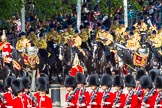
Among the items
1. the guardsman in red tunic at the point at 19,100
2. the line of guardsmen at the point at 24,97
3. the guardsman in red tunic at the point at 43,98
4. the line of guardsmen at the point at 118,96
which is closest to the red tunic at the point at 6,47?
the line of guardsmen at the point at 24,97

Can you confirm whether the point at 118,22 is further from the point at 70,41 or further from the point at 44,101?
the point at 44,101

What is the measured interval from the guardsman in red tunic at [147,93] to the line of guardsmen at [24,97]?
221 cm

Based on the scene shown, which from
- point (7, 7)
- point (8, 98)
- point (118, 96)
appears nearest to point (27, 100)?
point (8, 98)

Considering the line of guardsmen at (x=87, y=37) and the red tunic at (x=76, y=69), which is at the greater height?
the line of guardsmen at (x=87, y=37)

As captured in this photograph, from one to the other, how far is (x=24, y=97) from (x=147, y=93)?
277 centimetres

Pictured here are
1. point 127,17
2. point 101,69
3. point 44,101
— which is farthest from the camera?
point 127,17

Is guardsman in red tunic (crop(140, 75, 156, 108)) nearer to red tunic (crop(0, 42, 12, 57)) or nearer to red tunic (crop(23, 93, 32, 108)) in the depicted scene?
red tunic (crop(23, 93, 32, 108))

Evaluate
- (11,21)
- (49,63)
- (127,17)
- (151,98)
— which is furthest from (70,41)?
(151,98)

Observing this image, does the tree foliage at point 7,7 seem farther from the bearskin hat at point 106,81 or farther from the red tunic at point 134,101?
the red tunic at point 134,101

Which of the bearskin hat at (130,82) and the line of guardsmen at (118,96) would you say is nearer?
the line of guardsmen at (118,96)

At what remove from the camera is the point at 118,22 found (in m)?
48.1

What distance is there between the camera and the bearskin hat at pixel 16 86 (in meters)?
29.0

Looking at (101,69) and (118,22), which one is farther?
(118,22)

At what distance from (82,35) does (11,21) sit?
3804mm
